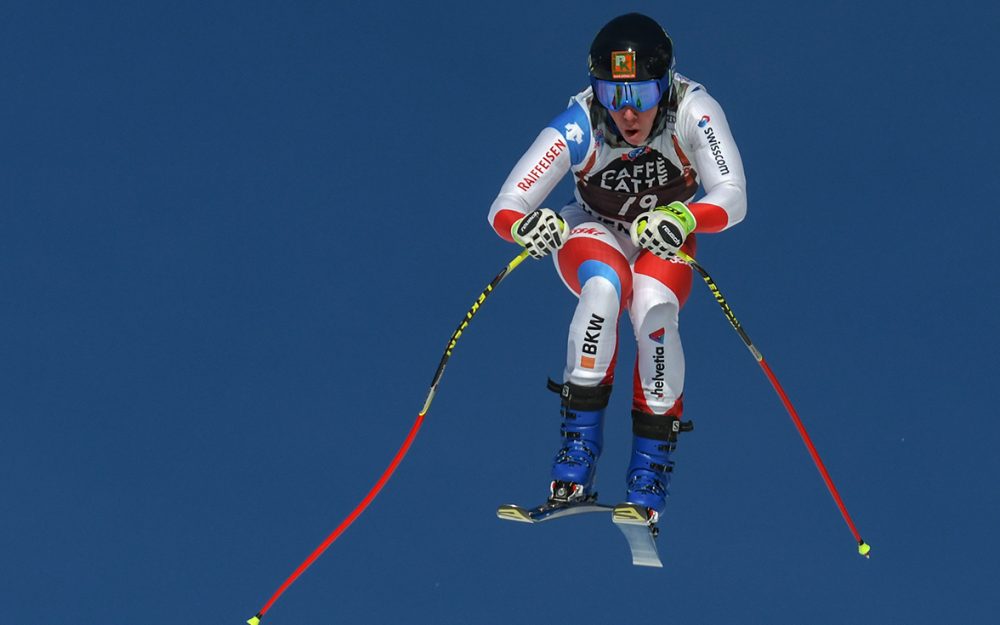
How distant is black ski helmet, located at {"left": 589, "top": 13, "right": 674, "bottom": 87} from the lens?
310 inches

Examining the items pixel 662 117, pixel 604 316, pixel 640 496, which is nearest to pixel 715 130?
pixel 662 117

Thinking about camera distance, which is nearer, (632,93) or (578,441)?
(632,93)

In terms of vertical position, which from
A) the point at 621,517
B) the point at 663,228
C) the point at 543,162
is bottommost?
the point at 621,517

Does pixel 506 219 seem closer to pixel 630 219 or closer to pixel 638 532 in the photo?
pixel 630 219

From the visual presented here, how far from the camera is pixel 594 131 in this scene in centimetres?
815

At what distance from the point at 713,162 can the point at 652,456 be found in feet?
3.49

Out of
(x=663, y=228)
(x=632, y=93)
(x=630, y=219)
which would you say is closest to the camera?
(x=663, y=228)

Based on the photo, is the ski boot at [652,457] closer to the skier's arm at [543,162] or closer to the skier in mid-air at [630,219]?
the skier in mid-air at [630,219]

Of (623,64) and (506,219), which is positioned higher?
(623,64)

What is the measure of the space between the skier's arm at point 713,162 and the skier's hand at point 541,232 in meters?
0.45

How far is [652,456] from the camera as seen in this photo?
27.0 feet

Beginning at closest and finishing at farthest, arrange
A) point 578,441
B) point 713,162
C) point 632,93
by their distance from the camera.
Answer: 1. point 632,93
2. point 713,162
3. point 578,441

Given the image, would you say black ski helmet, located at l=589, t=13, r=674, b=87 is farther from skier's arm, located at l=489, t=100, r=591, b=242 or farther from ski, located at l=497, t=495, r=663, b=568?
ski, located at l=497, t=495, r=663, b=568

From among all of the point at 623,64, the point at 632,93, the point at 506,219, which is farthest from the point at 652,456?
the point at 623,64
